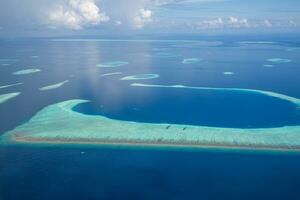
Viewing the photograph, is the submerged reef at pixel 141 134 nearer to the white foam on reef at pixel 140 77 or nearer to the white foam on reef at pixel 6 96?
the white foam on reef at pixel 6 96

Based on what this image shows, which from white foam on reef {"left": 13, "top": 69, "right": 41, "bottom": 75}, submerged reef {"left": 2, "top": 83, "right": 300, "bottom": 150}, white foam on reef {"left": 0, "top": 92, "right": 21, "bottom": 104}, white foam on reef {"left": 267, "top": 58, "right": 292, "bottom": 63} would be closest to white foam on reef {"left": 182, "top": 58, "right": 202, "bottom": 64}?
white foam on reef {"left": 267, "top": 58, "right": 292, "bottom": 63}

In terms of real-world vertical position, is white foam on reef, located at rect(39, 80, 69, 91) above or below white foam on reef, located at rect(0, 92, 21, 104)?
below

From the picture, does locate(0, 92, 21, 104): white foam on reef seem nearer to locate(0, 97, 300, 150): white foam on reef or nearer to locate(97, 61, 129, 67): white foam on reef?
locate(0, 97, 300, 150): white foam on reef

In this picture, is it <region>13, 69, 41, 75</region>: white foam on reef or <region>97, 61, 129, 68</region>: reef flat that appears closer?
<region>13, 69, 41, 75</region>: white foam on reef

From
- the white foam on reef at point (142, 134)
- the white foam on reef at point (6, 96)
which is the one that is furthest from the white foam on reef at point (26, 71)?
the white foam on reef at point (142, 134)

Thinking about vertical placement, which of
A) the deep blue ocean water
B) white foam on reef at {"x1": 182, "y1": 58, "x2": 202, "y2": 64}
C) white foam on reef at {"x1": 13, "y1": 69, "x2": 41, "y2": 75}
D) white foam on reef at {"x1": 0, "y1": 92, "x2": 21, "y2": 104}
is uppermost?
white foam on reef at {"x1": 13, "y1": 69, "x2": 41, "y2": 75}

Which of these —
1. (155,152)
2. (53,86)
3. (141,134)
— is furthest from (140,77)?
(155,152)

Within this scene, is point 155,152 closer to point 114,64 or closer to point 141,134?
point 141,134
